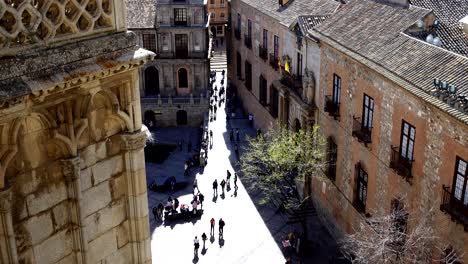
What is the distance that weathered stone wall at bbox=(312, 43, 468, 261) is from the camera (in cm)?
2244

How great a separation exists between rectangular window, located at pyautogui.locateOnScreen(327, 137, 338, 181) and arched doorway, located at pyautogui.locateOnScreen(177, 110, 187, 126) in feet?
78.6

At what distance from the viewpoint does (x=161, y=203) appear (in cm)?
3988

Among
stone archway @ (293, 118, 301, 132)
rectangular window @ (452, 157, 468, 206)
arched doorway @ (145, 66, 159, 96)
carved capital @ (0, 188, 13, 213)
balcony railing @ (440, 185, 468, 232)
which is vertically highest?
carved capital @ (0, 188, 13, 213)

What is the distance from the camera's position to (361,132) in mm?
29281

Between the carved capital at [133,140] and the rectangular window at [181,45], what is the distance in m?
45.9

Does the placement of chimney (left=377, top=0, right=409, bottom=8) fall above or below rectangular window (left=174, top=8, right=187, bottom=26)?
above

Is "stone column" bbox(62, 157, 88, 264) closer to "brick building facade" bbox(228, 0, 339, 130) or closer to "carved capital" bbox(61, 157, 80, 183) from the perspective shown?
"carved capital" bbox(61, 157, 80, 183)

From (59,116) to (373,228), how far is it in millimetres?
22000

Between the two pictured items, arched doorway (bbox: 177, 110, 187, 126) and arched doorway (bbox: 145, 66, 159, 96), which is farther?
arched doorway (bbox: 177, 110, 187, 126)

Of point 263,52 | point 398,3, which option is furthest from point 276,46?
point 398,3

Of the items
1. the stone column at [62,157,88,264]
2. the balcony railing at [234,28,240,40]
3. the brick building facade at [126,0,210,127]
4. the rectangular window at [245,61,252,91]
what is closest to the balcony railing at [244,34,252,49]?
the rectangular window at [245,61,252,91]

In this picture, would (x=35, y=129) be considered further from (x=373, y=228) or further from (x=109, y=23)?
(x=373, y=228)

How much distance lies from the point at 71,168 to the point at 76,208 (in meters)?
0.64

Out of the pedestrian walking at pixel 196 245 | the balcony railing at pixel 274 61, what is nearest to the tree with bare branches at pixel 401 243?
the pedestrian walking at pixel 196 245
